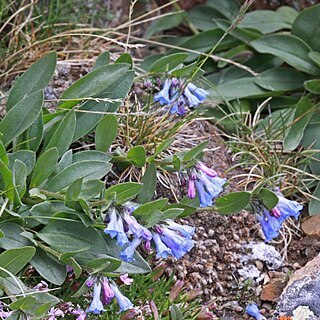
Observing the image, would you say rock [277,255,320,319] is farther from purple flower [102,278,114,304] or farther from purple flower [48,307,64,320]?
purple flower [48,307,64,320]

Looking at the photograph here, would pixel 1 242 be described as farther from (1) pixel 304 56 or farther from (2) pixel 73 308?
(1) pixel 304 56

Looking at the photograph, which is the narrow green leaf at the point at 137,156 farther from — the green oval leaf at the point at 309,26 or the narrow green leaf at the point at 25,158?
the green oval leaf at the point at 309,26

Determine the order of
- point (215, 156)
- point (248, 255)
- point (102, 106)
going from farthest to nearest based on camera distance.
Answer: point (215, 156) < point (248, 255) < point (102, 106)

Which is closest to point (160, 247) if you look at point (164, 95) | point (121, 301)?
point (121, 301)

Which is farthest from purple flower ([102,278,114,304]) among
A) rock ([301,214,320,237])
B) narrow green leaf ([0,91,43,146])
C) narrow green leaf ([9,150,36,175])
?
rock ([301,214,320,237])

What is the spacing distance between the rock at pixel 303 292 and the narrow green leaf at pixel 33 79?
119 centimetres

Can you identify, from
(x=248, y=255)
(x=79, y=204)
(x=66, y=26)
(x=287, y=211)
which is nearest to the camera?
(x=79, y=204)

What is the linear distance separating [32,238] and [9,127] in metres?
0.41

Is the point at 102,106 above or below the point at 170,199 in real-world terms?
above

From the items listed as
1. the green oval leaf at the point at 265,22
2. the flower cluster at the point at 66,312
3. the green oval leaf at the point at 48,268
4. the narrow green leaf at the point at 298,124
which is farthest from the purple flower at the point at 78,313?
the green oval leaf at the point at 265,22

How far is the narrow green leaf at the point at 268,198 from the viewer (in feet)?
8.18

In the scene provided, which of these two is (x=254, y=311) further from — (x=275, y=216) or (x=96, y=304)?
(x=96, y=304)

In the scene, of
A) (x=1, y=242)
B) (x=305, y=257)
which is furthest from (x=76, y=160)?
(x=305, y=257)

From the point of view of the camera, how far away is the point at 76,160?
2.71 m
